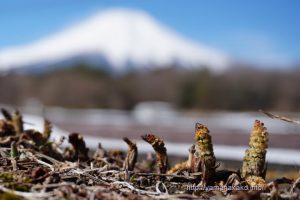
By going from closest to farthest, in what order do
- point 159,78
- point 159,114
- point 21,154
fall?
point 21,154 < point 159,114 < point 159,78

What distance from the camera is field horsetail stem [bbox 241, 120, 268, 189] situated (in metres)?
2.46

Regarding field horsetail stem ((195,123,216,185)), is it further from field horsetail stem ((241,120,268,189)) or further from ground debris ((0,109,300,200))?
field horsetail stem ((241,120,268,189))

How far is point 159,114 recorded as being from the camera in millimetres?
40031

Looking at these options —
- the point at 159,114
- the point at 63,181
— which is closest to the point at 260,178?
the point at 63,181

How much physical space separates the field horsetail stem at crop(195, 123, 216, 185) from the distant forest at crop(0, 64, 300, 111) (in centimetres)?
4065

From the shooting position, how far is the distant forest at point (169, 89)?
150ft

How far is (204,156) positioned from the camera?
2.47 meters

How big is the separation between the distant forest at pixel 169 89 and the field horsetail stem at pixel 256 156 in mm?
40551

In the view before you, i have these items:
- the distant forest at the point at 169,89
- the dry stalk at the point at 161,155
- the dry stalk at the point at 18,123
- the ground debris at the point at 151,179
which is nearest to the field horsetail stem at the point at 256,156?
the ground debris at the point at 151,179

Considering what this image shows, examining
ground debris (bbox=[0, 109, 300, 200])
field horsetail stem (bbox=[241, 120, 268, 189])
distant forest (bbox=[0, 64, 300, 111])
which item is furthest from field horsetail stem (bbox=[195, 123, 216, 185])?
distant forest (bbox=[0, 64, 300, 111])

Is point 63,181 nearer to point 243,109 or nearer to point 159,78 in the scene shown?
point 243,109

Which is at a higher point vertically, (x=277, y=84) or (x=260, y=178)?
(x=277, y=84)

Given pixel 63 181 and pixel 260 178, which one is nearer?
pixel 63 181

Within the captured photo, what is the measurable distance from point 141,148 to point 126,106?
138 feet
